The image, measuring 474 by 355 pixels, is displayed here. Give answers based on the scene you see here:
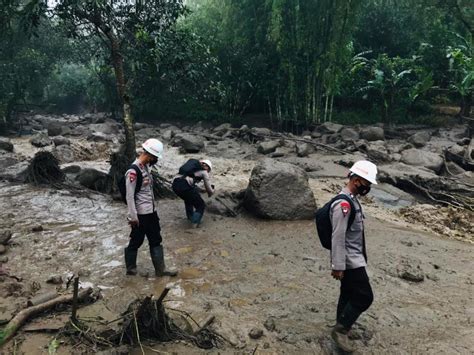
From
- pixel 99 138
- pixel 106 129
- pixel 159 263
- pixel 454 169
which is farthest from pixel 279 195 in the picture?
pixel 106 129

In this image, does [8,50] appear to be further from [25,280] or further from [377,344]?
[377,344]

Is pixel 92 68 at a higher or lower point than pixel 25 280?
higher

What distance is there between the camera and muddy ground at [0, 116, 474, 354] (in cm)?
427

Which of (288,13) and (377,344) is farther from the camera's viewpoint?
(288,13)

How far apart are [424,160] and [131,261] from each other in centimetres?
1060

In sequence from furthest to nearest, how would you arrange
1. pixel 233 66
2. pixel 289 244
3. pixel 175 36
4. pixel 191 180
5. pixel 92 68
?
pixel 92 68
pixel 233 66
pixel 175 36
pixel 191 180
pixel 289 244

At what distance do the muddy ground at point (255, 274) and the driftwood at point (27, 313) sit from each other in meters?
0.10

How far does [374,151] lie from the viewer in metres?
14.4

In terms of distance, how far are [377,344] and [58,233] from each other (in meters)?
5.44

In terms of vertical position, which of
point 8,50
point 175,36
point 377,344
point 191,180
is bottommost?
point 377,344

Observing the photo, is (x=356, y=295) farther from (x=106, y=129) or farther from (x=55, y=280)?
(x=106, y=129)

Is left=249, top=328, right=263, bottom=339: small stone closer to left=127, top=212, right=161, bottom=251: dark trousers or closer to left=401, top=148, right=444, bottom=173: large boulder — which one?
left=127, top=212, right=161, bottom=251: dark trousers

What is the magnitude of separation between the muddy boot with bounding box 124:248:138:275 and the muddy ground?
135 millimetres

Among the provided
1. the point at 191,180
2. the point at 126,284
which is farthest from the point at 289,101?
the point at 126,284
